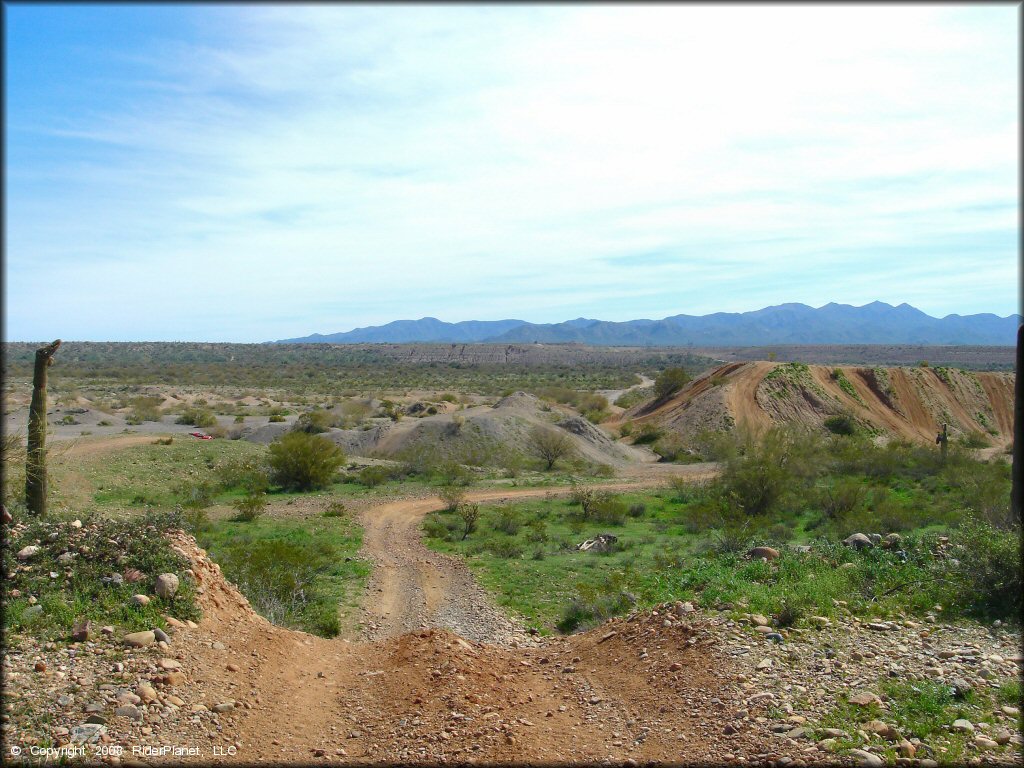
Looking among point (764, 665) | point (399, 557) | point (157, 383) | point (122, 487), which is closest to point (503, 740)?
point (764, 665)

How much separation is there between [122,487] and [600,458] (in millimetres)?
22016

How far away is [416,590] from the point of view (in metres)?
14.5

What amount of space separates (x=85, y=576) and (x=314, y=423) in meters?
32.7

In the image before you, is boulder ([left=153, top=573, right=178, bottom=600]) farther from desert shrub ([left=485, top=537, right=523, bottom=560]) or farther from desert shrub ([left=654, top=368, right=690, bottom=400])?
desert shrub ([left=654, top=368, right=690, bottom=400])

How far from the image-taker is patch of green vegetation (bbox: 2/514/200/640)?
25.4 feet

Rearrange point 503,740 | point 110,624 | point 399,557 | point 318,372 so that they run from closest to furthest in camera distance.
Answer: point 503,740 → point 110,624 → point 399,557 → point 318,372

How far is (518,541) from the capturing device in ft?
62.3

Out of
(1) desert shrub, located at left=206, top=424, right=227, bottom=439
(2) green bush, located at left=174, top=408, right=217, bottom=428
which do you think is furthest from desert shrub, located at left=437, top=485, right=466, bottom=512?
(2) green bush, located at left=174, top=408, right=217, bottom=428

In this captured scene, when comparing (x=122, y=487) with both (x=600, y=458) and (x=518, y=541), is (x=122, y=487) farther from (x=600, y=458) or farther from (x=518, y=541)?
(x=600, y=458)

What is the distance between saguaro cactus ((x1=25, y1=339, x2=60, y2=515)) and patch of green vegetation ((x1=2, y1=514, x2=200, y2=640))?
382 cm

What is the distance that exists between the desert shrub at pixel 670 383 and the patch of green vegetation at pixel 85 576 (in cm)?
4463

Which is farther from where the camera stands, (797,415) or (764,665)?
(797,415)

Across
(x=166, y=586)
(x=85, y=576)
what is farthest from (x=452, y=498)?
(x=85, y=576)

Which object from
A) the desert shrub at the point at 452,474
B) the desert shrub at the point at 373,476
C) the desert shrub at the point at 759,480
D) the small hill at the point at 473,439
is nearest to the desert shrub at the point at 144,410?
the small hill at the point at 473,439
